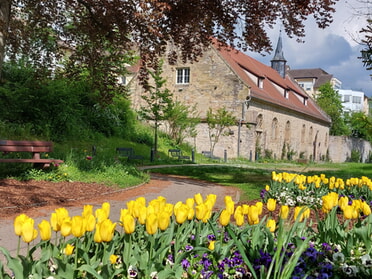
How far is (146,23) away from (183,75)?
2207 cm

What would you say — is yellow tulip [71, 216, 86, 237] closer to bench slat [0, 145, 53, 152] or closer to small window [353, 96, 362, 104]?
bench slat [0, 145, 53, 152]

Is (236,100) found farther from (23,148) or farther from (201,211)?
(201,211)

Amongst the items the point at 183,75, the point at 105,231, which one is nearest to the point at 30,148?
the point at 105,231

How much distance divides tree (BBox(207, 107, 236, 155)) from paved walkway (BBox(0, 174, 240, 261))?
49.6 ft

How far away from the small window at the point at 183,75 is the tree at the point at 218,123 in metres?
3.43

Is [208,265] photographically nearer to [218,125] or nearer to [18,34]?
[18,34]

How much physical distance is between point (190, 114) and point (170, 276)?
28.1 m

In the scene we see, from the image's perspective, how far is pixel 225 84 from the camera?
94.4ft

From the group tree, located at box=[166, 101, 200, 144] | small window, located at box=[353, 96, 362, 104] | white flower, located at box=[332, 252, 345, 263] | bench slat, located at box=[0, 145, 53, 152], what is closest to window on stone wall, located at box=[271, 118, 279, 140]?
tree, located at box=[166, 101, 200, 144]

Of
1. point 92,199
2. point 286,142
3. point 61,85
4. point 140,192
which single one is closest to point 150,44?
point 140,192

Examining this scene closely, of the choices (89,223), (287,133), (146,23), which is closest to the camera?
(89,223)

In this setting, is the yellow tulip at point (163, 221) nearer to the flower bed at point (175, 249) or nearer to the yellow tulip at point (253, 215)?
the flower bed at point (175, 249)

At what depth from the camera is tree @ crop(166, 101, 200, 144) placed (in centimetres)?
2691

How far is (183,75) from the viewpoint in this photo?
30.6 m
